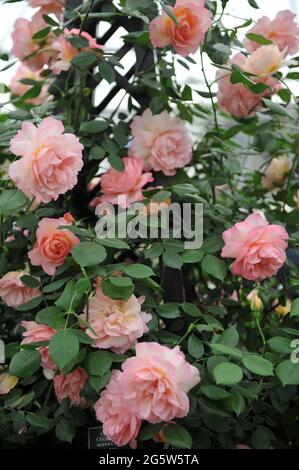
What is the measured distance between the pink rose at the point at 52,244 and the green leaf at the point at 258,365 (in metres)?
0.32

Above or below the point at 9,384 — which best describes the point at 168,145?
above

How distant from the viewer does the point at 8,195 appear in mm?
1050

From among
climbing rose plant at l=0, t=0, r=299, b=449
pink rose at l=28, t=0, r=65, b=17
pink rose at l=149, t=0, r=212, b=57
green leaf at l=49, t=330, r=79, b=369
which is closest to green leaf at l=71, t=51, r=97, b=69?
climbing rose plant at l=0, t=0, r=299, b=449

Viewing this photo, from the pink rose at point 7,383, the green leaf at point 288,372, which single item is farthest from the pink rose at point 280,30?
the pink rose at point 7,383

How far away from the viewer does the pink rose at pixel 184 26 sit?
1.15 meters

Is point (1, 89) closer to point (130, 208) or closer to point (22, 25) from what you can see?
point (22, 25)

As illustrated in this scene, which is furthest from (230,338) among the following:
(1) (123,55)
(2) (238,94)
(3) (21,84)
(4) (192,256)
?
(3) (21,84)

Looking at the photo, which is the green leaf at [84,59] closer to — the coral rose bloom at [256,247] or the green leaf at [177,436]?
the coral rose bloom at [256,247]

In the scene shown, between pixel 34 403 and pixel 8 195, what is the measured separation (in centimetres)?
33

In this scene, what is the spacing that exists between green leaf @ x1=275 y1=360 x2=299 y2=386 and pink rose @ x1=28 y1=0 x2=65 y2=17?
2.72 ft

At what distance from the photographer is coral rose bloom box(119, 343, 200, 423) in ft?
2.89

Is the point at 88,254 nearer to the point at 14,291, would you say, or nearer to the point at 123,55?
the point at 14,291

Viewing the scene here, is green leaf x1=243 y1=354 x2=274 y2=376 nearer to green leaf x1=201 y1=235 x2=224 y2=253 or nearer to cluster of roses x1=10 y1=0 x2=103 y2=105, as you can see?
green leaf x1=201 y1=235 x2=224 y2=253
